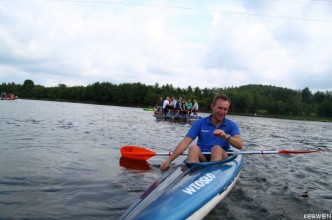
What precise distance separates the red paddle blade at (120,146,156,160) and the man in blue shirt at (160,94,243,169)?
310 cm

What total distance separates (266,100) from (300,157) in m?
109

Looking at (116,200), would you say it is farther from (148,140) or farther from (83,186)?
(148,140)

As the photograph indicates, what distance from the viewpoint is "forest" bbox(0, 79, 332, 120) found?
110 m

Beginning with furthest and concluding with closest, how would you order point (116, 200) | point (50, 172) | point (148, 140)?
point (148, 140)
point (50, 172)
point (116, 200)

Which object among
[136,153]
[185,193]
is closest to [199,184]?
[185,193]

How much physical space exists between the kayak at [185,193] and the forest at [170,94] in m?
92.2

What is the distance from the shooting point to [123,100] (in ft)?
397

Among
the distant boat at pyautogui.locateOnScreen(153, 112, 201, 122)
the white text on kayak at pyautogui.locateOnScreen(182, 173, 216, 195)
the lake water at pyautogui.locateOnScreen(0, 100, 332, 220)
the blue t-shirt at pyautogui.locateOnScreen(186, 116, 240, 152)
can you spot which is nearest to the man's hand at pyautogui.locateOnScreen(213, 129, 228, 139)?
the blue t-shirt at pyautogui.locateOnScreen(186, 116, 240, 152)

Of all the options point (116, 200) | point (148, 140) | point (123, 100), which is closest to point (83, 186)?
point (116, 200)

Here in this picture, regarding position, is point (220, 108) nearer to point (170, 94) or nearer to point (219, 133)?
point (219, 133)

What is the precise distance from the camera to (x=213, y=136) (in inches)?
234

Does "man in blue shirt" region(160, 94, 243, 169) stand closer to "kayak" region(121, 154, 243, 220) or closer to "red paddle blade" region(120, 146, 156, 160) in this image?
"kayak" region(121, 154, 243, 220)

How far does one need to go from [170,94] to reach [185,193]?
107 m

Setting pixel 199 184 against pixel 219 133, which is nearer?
pixel 199 184
